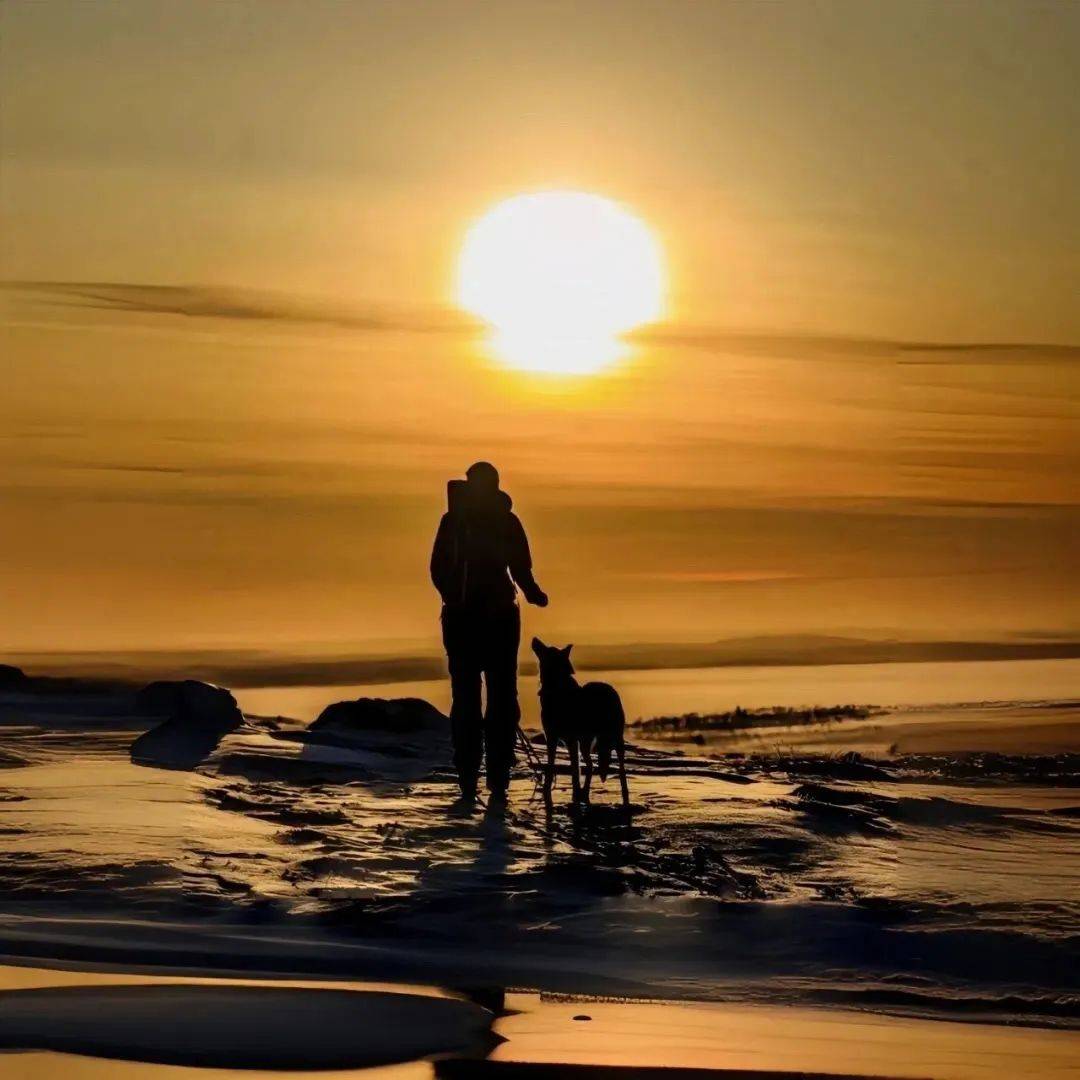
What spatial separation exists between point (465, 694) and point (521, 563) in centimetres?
103

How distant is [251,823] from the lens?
1166cm

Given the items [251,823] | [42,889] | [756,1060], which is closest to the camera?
[756,1060]

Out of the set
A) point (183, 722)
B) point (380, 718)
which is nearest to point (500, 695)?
point (183, 722)

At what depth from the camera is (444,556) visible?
13.2m

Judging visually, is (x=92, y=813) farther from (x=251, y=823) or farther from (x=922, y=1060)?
(x=922, y=1060)

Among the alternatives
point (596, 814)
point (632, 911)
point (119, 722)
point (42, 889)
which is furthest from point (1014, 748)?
point (42, 889)

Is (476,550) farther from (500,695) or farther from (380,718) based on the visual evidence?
(380,718)

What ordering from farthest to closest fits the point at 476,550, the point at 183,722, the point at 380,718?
the point at 380,718
the point at 183,722
the point at 476,550

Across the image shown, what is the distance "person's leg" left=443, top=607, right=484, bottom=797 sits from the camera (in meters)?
13.1

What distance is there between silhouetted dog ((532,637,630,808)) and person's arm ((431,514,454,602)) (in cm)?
79

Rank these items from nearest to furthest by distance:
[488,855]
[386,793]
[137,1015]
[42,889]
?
[137,1015], [42,889], [488,855], [386,793]

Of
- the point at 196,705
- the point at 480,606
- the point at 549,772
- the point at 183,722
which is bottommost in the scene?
the point at 549,772

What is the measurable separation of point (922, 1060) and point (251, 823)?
628cm

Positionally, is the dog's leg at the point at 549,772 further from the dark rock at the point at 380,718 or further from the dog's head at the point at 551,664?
the dark rock at the point at 380,718
